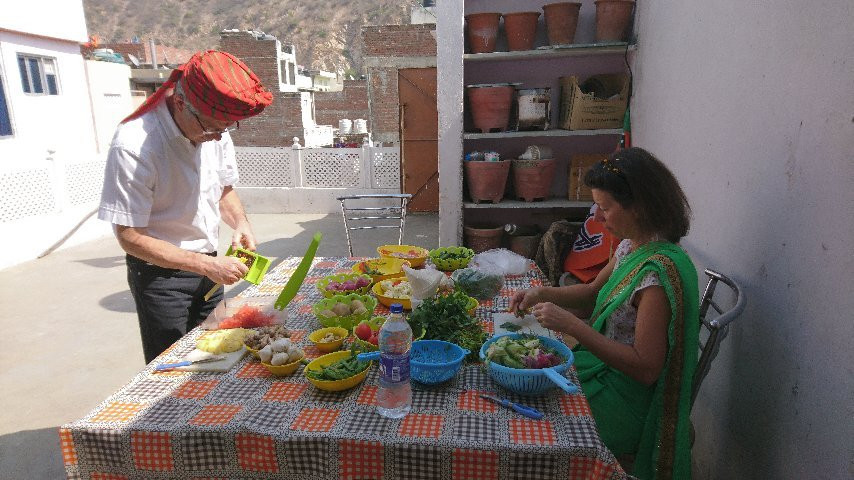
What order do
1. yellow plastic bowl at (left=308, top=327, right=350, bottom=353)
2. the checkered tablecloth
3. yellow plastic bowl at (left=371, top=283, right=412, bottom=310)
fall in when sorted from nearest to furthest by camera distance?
the checkered tablecloth → yellow plastic bowl at (left=308, top=327, right=350, bottom=353) → yellow plastic bowl at (left=371, top=283, right=412, bottom=310)

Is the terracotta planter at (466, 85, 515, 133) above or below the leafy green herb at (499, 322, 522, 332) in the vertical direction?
above

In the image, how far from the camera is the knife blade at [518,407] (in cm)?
139

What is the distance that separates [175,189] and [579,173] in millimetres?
3400

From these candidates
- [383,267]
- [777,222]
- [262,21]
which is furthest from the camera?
[262,21]

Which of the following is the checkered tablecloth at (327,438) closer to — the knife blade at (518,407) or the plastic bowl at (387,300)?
the knife blade at (518,407)

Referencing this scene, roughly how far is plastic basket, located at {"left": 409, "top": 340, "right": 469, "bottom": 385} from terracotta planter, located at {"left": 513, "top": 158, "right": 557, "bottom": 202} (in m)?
2.97

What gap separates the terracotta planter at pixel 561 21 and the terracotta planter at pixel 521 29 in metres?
0.12

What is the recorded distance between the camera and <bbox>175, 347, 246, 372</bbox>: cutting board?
1.65 meters

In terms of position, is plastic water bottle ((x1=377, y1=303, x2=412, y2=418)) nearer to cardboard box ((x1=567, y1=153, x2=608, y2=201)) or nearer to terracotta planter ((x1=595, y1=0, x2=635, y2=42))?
cardboard box ((x1=567, y1=153, x2=608, y2=201))

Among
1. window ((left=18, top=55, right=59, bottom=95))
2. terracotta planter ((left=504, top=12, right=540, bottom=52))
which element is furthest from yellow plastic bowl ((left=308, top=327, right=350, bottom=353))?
window ((left=18, top=55, right=59, bottom=95))

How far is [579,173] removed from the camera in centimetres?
448

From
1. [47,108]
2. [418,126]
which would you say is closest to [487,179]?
[418,126]

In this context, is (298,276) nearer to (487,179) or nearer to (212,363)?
(212,363)

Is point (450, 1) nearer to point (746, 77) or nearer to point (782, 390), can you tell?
point (746, 77)
